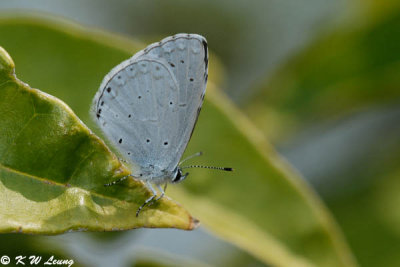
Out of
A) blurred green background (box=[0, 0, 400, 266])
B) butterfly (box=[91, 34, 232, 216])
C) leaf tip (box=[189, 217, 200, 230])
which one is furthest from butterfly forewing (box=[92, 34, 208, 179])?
leaf tip (box=[189, 217, 200, 230])

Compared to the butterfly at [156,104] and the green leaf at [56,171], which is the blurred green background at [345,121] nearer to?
the butterfly at [156,104]

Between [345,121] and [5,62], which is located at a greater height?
[345,121]

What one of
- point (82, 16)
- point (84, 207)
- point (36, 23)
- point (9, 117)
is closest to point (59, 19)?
point (36, 23)

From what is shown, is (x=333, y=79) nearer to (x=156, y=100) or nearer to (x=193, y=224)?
(x=156, y=100)

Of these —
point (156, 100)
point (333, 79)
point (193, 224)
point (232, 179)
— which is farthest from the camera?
point (333, 79)

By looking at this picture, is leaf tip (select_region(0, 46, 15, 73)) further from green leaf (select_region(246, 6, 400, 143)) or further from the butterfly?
green leaf (select_region(246, 6, 400, 143))

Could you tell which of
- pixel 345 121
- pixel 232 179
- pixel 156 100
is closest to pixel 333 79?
pixel 345 121

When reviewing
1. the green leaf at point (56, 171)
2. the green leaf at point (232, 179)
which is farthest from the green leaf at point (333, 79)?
the green leaf at point (56, 171)
